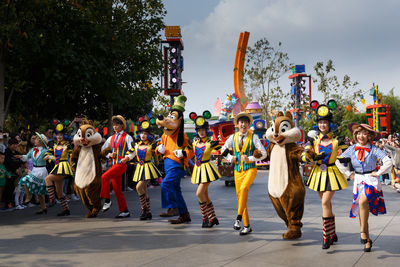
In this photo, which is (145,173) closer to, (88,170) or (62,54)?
(88,170)

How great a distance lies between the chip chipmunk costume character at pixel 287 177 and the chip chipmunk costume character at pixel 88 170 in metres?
3.43

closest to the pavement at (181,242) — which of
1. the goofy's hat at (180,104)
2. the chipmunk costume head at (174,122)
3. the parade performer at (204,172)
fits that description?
the parade performer at (204,172)

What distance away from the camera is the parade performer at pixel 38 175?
8281 mm

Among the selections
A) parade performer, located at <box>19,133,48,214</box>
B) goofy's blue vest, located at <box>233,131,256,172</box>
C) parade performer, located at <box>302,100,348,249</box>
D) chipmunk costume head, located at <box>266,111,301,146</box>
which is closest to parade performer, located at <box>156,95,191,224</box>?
goofy's blue vest, located at <box>233,131,256,172</box>

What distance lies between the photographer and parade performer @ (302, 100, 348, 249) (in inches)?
209

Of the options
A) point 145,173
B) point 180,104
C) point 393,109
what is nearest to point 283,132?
point 180,104

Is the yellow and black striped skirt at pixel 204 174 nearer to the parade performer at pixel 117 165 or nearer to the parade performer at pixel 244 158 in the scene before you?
the parade performer at pixel 244 158

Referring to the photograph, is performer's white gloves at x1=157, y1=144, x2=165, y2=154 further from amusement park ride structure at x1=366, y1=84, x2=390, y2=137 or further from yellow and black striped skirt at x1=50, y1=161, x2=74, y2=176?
amusement park ride structure at x1=366, y1=84, x2=390, y2=137

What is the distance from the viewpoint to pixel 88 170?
763 cm

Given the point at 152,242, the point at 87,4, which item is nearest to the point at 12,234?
the point at 152,242

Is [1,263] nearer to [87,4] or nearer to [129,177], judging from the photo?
[87,4]

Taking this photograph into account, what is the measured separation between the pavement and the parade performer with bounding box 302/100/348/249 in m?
0.29

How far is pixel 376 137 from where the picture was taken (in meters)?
5.48

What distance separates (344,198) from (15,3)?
8542 millimetres
